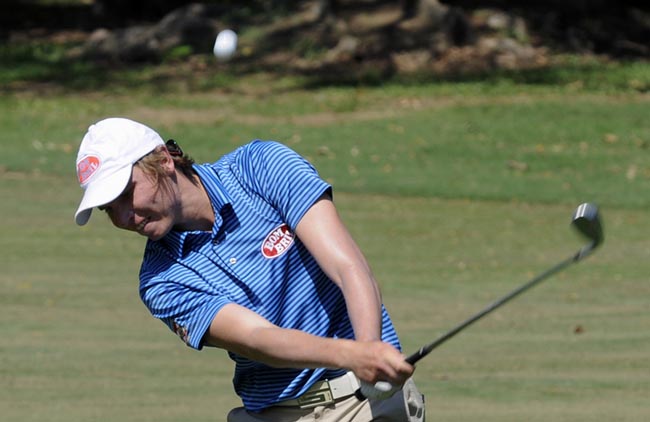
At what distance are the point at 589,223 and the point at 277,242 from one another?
81cm

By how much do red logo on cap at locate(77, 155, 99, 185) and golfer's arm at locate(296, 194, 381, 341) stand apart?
519mm

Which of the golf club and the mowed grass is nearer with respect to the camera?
the golf club

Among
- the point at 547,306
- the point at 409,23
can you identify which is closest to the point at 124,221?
the point at 547,306

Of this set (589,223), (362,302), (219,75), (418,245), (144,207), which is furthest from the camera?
(219,75)

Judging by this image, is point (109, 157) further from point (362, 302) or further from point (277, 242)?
point (362, 302)

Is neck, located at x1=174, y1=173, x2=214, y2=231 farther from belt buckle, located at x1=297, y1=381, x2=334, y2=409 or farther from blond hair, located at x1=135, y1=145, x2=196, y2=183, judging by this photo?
belt buckle, located at x1=297, y1=381, x2=334, y2=409

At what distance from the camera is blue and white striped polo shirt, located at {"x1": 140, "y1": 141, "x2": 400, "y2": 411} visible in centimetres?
321

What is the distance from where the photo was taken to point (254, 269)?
323cm

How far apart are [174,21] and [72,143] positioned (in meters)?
9.38

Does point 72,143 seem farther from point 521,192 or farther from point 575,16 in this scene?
point 575,16

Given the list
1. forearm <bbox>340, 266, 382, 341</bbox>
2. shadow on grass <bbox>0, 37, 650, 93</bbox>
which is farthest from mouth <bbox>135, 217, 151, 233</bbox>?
shadow on grass <bbox>0, 37, 650, 93</bbox>

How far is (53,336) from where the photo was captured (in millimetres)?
7699

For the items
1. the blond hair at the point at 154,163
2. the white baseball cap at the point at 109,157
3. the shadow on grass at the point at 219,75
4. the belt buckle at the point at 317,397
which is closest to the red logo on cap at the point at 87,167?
the white baseball cap at the point at 109,157

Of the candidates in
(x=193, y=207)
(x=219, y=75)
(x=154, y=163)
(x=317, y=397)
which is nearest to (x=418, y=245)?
(x=317, y=397)
